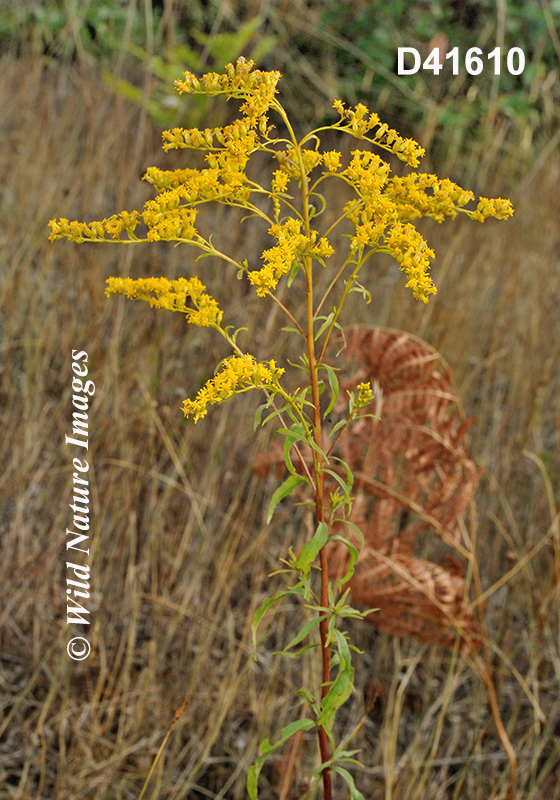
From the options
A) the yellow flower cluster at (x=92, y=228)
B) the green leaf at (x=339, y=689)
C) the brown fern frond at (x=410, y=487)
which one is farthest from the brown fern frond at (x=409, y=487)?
the yellow flower cluster at (x=92, y=228)

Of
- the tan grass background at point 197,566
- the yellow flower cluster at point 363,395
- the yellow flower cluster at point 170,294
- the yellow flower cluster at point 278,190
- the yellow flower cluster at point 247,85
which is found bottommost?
the tan grass background at point 197,566

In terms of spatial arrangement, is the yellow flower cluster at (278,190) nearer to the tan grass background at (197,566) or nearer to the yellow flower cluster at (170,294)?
the yellow flower cluster at (170,294)

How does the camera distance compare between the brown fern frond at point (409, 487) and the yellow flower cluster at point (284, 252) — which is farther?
the brown fern frond at point (409, 487)

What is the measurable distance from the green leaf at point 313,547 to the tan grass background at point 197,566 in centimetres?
47

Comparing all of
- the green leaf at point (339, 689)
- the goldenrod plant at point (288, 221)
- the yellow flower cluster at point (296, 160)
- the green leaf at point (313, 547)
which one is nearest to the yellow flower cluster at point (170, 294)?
the goldenrod plant at point (288, 221)

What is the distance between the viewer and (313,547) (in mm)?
722

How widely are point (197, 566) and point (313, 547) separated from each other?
992 millimetres

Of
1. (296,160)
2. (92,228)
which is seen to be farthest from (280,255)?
(92,228)

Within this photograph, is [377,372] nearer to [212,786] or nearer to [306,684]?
[306,684]

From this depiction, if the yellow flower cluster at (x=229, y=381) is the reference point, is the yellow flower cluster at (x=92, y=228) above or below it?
above

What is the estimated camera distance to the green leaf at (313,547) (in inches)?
28.4

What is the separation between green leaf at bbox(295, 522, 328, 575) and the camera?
0.72 m

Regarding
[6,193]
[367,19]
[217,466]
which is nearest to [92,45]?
[367,19]

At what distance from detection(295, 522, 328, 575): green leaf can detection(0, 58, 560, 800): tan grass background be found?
47 centimetres
